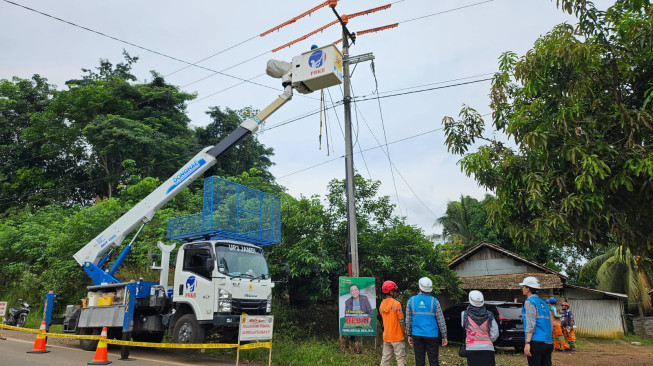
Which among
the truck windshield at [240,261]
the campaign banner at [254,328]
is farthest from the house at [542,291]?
the campaign banner at [254,328]

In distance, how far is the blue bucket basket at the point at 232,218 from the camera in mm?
9594

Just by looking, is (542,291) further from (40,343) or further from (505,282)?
(40,343)

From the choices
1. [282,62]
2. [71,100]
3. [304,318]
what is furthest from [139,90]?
[304,318]

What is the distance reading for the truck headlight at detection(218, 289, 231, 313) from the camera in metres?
→ 8.52

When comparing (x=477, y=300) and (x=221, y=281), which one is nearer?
(x=477, y=300)

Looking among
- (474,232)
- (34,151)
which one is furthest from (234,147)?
(474,232)

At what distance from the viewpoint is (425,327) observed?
637cm

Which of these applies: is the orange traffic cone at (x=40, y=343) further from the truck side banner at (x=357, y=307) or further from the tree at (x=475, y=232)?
the tree at (x=475, y=232)

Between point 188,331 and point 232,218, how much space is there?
102 inches

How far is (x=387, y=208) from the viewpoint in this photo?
42.0ft

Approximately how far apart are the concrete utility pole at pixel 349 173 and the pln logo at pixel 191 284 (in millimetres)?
3553

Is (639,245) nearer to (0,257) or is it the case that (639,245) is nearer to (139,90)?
(0,257)

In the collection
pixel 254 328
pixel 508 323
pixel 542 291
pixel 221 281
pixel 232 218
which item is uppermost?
pixel 232 218

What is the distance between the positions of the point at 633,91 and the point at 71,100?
3200 centimetres
